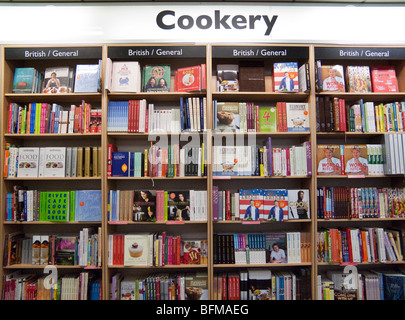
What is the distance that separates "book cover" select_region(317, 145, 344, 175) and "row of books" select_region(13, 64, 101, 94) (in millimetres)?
2315

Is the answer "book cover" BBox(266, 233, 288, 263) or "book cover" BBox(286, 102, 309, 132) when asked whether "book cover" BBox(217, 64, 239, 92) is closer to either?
"book cover" BBox(286, 102, 309, 132)

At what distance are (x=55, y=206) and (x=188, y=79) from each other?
5.92 ft

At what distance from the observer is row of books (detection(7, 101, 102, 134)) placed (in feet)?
8.80

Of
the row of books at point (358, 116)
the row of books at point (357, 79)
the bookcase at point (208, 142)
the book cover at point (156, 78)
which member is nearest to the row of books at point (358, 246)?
the bookcase at point (208, 142)

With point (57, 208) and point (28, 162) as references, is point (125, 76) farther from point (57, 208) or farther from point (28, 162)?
point (57, 208)

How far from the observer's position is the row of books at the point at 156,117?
2654 mm

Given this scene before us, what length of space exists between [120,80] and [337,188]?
2388mm

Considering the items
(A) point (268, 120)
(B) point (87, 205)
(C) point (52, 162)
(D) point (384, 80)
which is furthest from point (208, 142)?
(D) point (384, 80)

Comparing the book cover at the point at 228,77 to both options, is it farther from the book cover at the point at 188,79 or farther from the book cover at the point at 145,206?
the book cover at the point at 145,206

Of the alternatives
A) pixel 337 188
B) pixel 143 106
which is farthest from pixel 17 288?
pixel 337 188

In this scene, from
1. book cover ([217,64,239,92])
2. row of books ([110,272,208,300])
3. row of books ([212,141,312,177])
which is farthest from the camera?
book cover ([217,64,239,92])

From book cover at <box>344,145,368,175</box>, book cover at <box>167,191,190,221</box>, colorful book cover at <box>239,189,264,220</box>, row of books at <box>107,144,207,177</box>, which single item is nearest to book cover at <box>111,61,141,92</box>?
row of books at <box>107,144,207,177</box>

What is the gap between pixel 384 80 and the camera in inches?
110
